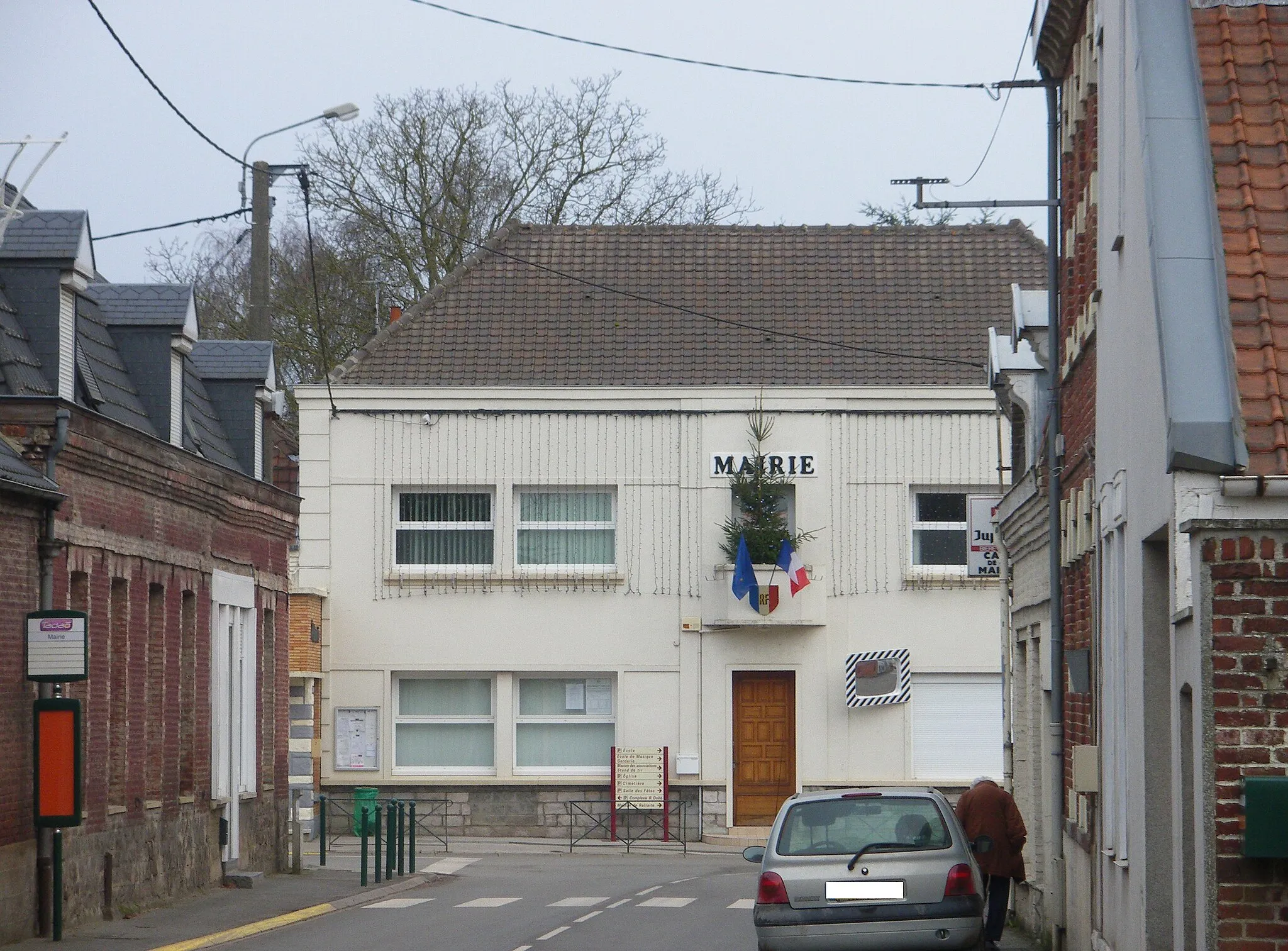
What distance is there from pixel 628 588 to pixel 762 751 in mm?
3578

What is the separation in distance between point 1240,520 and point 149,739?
48.4ft

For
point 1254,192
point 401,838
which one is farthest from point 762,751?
point 1254,192

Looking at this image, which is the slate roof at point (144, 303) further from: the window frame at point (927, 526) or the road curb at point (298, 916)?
the window frame at point (927, 526)

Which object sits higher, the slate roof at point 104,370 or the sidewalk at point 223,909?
the slate roof at point 104,370

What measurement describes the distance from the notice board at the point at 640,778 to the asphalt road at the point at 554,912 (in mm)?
3129

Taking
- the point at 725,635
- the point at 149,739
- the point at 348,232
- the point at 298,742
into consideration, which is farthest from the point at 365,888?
the point at 348,232

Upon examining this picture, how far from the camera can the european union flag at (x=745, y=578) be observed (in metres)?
32.7

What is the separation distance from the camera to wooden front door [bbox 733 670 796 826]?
33.8 m

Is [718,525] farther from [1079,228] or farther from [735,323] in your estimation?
[1079,228]

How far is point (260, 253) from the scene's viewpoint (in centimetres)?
2691

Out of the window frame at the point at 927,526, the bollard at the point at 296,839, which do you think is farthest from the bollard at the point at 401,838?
the window frame at the point at 927,526

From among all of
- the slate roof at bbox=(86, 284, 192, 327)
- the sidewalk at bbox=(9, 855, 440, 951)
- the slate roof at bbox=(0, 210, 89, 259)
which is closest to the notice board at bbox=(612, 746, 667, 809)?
the sidewalk at bbox=(9, 855, 440, 951)

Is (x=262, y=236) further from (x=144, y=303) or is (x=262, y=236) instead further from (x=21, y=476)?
(x=21, y=476)

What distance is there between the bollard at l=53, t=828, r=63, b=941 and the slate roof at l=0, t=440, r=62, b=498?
2.97 m
